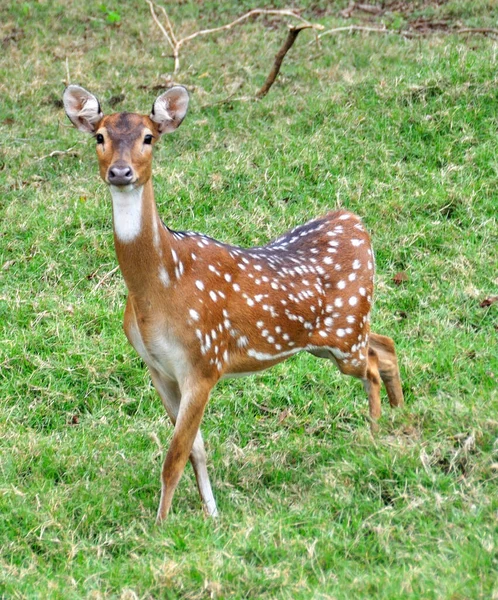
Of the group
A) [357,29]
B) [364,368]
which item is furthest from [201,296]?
[357,29]

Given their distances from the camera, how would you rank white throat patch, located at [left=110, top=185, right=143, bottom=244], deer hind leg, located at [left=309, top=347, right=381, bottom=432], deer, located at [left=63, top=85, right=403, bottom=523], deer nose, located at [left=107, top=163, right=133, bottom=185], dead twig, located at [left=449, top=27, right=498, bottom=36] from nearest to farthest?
deer nose, located at [left=107, top=163, right=133, bottom=185] < white throat patch, located at [left=110, top=185, right=143, bottom=244] < deer, located at [left=63, top=85, right=403, bottom=523] < deer hind leg, located at [left=309, top=347, right=381, bottom=432] < dead twig, located at [left=449, top=27, right=498, bottom=36]

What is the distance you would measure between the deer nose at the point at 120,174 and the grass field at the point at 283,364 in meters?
1.82

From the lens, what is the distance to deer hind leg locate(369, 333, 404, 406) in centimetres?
709

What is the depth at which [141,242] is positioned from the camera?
5.75m

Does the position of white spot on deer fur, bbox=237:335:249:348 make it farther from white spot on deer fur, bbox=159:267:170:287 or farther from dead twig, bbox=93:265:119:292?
dead twig, bbox=93:265:119:292

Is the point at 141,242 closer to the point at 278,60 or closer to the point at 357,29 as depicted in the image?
the point at 278,60

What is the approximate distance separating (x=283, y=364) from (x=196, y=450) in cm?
179

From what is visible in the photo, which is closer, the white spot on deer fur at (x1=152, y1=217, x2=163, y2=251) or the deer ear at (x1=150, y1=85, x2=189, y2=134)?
the white spot on deer fur at (x1=152, y1=217, x2=163, y2=251)

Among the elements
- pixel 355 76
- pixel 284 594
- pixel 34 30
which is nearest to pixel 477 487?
pixel 284 594

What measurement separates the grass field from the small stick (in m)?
0.29

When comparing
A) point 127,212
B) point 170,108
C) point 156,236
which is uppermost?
point 170,108

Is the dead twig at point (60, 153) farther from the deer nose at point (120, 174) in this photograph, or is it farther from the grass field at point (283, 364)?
the deer nose at point (120, 174)

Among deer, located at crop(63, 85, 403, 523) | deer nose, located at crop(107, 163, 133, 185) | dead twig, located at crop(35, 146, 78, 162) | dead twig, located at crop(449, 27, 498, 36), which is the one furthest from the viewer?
dead twig, located at crop(449, 27, 498, 36)

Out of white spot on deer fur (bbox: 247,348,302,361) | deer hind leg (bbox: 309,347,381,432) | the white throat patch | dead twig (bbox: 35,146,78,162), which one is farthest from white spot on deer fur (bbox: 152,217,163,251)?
dead twig (bbox: 35,146,78,162)
